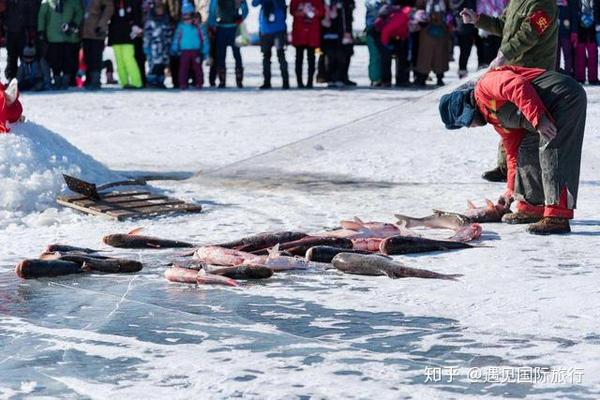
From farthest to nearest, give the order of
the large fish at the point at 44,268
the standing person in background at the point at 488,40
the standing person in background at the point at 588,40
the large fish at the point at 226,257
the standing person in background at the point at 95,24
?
the standing person in background at the point at 95,24 < the standing person in background at the point at 488,40 < the standing person in background at the point at 588,40 < the large fish at the point at 226,257 < the large fish at the point at 44,268

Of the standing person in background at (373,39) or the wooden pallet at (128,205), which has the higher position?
the standing person in background at (373,39)

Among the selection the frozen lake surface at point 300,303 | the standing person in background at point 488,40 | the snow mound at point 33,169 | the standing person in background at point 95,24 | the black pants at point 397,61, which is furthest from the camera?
the standing person in background at point 95,24

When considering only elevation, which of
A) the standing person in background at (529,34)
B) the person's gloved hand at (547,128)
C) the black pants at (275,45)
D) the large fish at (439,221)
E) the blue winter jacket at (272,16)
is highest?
the standing person in background at (529,34)

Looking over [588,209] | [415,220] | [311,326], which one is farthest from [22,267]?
[588,209]

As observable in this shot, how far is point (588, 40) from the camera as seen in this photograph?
19969 mm

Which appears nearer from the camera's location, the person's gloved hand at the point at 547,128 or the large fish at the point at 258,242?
the large fish at the point at 258,242

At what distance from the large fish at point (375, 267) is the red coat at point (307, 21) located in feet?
44.3

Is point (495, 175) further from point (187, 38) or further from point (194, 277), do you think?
point (187, 38)

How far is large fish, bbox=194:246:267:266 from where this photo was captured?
26.9 ft

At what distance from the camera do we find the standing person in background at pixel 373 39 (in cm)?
2133

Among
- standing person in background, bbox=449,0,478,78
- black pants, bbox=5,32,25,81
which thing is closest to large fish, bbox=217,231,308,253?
standing person in background, bbox=449,0,478,78

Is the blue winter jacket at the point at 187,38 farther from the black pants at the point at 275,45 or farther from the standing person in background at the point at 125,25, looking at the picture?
the black pants at the point at 275,45

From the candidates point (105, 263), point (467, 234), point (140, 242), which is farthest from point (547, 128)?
point (105, 263)

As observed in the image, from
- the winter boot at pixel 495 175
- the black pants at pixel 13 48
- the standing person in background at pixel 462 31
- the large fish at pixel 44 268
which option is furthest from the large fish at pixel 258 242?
the black pants at pixel 13 48
